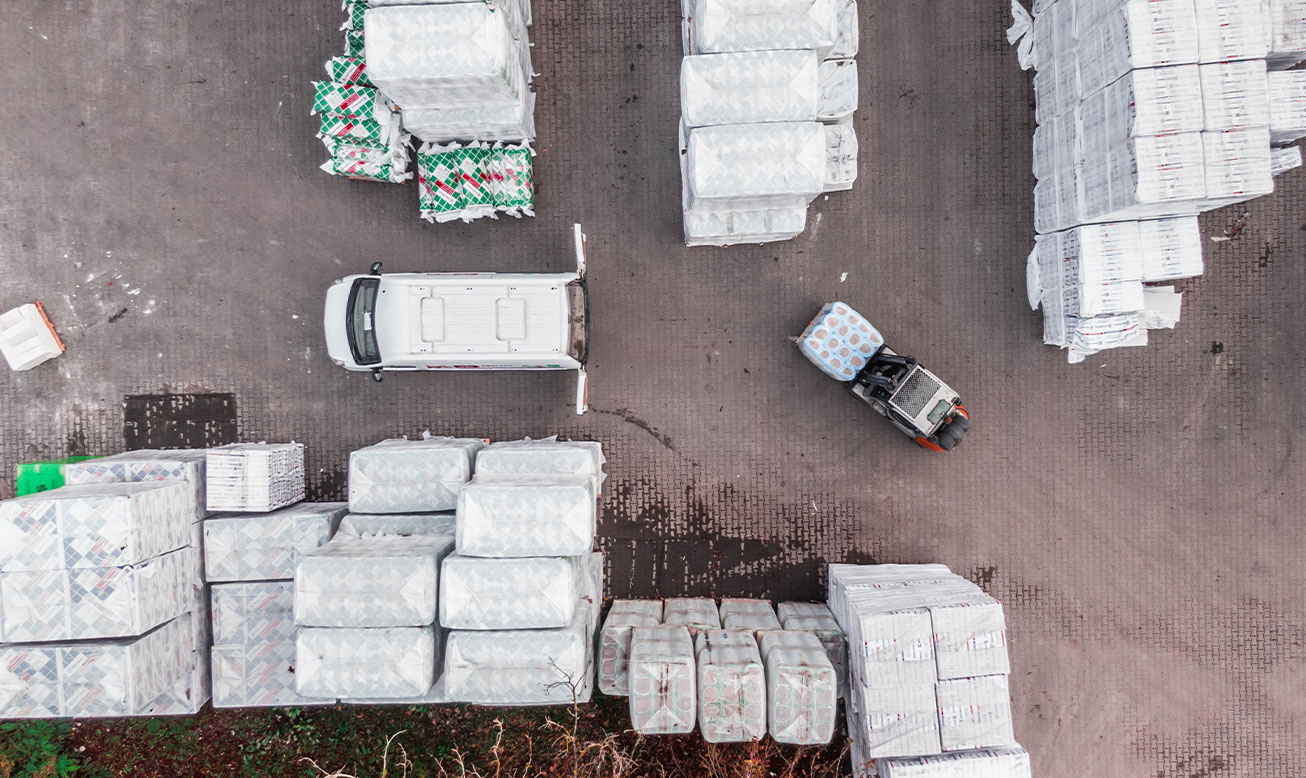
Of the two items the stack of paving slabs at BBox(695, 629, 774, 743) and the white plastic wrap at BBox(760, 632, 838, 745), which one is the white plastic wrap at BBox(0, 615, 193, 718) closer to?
the stack of paving slabs at BBox(695, 629, 774, 743)

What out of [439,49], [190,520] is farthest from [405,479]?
[439,49]

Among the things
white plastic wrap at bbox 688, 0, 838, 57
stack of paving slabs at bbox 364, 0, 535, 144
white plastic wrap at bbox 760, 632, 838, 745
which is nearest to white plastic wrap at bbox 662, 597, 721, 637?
white plastic wrap at bbox 760, 632, 838, 745

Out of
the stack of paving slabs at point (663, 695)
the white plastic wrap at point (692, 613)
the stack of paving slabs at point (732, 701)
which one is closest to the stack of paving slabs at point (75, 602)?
the stack of paving slabs at point (663, 695)

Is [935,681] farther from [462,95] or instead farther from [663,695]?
[462,95]

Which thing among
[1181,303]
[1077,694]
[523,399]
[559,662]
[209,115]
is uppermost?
[209,115]

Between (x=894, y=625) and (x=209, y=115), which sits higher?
(x=209, y=115)

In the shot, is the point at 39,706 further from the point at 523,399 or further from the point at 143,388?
the point at 523,399

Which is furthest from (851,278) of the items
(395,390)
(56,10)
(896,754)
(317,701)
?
(56,10)
